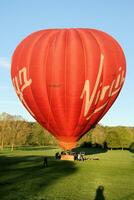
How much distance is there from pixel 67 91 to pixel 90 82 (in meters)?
2.11

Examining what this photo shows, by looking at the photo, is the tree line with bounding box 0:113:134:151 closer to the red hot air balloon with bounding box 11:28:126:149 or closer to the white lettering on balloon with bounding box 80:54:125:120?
the red hot air balloon with bounding box 11:28:126:149

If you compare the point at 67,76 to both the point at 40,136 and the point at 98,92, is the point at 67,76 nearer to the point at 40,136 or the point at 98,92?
the point at 98,92

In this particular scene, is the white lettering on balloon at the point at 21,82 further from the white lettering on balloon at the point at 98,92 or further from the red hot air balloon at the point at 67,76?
the white lettering on balloon at the point at 98,92

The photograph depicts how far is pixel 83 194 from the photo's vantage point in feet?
77.8

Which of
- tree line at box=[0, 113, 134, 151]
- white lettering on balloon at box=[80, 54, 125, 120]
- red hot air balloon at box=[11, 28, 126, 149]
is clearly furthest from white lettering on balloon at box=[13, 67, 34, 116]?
tree line at box=[0, 113, 134, 151]

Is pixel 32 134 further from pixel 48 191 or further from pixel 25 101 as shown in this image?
pixel 48 191

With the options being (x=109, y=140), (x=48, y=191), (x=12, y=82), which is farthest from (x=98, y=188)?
(x=109, y=140)

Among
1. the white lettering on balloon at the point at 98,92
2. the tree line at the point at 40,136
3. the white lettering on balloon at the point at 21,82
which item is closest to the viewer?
the white lettering on balloon at the point at 98,92

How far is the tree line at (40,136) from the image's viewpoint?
103 metres

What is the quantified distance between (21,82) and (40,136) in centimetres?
8656

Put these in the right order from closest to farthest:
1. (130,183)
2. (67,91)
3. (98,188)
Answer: (98,188), (130,183), (67,91)

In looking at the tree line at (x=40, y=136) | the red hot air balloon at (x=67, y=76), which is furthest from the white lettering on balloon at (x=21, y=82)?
the tree line at (x=40, y=136)

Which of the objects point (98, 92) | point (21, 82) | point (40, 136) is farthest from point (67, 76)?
point (40, 136)

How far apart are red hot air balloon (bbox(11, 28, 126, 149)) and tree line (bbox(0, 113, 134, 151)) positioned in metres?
66.7
